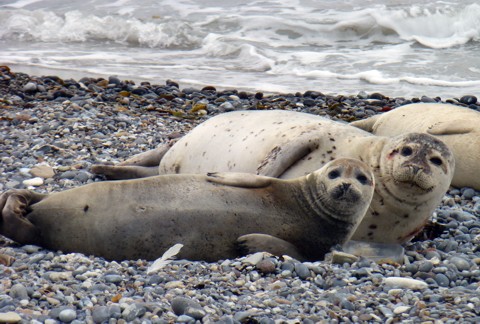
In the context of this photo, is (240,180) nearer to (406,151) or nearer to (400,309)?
(406,151)

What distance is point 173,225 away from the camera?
4172 mm

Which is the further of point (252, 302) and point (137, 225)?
point (137, 225)

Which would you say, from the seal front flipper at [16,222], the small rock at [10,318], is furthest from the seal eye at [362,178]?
the small rock at [10,318]

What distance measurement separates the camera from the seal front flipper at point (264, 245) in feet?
13.6

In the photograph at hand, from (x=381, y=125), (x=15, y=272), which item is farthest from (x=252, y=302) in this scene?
(x=381, y=125)

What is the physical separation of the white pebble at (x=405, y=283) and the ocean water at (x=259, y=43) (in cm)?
702

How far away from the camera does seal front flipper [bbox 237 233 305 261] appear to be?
13.6 ft

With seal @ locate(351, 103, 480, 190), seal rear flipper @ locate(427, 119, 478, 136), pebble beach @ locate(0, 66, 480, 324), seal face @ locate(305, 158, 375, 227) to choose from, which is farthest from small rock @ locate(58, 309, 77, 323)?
seal rear flipper @ locate(427, 119, 478, 136)

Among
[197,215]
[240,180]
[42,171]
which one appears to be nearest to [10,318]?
[197,215]

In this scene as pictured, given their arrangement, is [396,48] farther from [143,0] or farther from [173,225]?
[173,225]

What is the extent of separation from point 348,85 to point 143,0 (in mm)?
7845

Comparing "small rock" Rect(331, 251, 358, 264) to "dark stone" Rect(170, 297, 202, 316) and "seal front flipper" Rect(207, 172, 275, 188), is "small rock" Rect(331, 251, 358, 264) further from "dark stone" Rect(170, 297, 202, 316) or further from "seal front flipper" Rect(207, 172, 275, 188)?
"dark stone" Rect(170, 297, 202, 316)

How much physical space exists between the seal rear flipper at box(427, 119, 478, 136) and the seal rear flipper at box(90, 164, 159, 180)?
2211 millimetres

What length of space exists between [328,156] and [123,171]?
1654 mm
